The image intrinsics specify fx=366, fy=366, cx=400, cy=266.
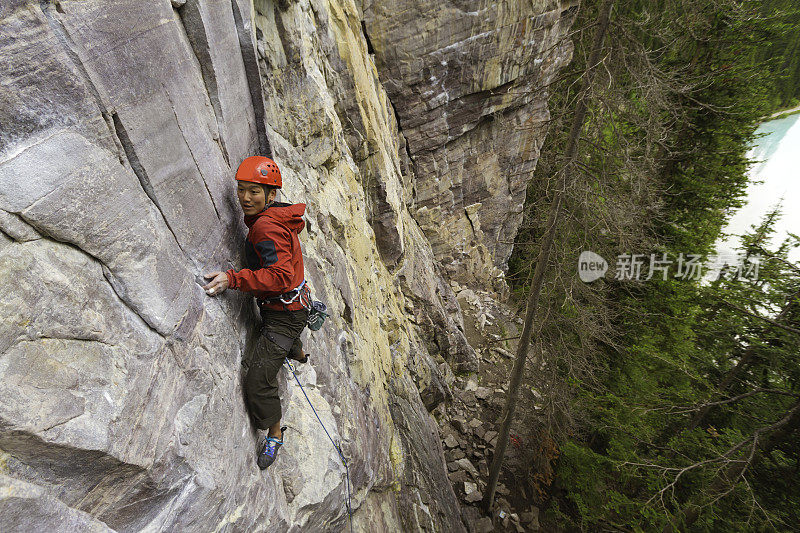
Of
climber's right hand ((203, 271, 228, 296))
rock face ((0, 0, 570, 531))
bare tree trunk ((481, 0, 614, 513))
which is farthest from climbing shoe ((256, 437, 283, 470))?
bare tree trunk ((481, 0, 614, 513))

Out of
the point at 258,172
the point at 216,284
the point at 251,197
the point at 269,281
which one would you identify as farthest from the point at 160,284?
the point at 258,172

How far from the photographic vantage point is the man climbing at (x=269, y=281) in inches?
117

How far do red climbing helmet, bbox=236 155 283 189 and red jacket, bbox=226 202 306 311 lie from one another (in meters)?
0.23

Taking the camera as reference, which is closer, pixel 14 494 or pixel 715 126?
pixel 14 494

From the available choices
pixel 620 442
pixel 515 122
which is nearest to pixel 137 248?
pixel 620 442

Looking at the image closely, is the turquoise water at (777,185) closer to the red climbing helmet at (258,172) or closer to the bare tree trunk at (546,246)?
the bare tree trunk at (546,246)

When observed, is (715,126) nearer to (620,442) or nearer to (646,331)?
(646,331)

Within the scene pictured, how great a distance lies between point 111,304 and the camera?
196 cm

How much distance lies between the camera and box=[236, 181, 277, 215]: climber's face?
123 inches

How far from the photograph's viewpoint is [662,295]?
1040cm

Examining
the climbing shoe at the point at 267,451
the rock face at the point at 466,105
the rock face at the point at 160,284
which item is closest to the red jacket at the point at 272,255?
the rock face at the point at 160,284

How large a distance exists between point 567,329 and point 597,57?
5.25 meters

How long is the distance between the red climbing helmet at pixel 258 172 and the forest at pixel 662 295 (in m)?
4.47

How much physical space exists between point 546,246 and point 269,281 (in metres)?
5.36
